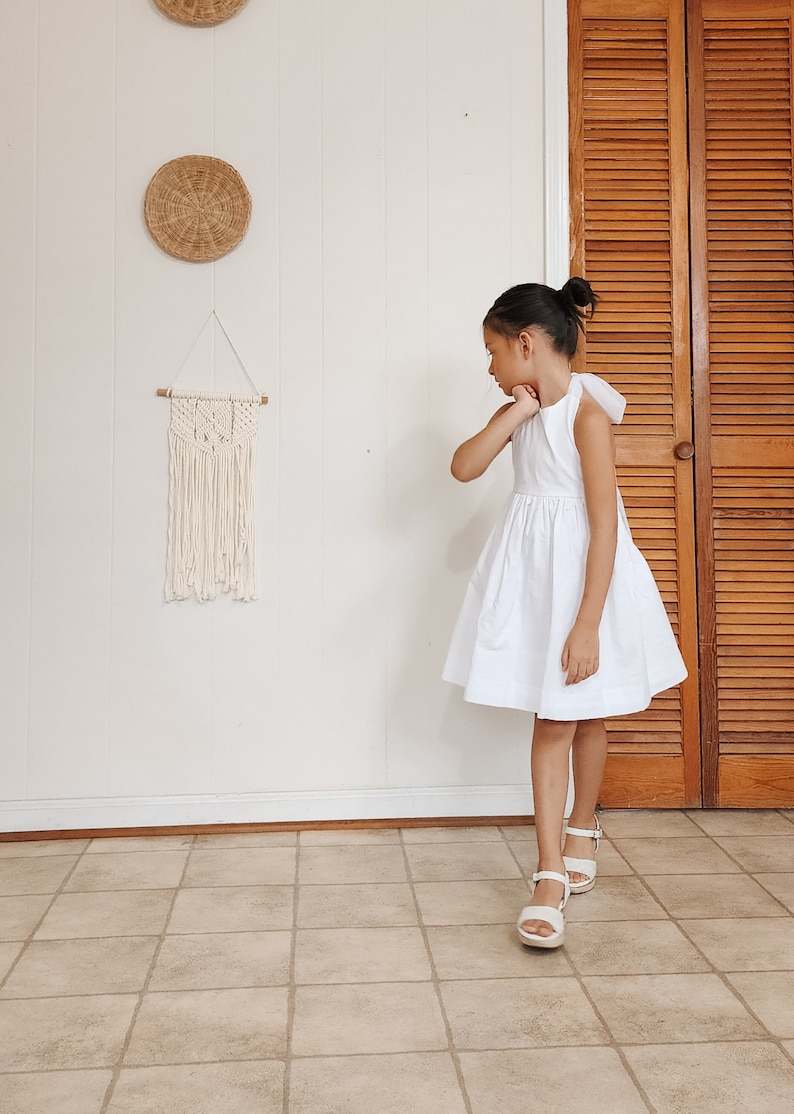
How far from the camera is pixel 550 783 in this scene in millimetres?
1646

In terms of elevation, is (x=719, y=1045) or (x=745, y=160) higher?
(x=745, y=160)

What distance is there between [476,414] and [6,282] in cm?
108

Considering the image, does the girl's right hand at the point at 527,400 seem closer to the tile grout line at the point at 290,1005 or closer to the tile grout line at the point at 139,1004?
the tile grout line at the point at 290,1005

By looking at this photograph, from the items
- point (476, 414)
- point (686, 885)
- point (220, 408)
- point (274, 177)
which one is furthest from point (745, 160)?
point (686, 885)

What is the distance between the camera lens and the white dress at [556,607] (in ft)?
5.32

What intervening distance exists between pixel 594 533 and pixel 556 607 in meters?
0.14

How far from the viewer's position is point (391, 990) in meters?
1.33

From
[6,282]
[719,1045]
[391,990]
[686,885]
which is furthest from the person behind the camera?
[6,282]

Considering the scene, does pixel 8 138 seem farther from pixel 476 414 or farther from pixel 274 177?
pixel 476 414

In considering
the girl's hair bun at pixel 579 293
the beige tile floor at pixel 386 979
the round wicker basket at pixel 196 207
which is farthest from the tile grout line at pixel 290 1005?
the round wicker basket at pixel 196 207

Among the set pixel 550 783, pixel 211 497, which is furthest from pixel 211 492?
pixel 550 783

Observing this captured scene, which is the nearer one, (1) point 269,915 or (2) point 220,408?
(1) point 269,915

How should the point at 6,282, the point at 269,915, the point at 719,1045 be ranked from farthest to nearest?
1. the point at 6,282
2. the point at 269,915
3. the point at 719,1045

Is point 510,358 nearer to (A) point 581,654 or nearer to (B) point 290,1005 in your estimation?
(A) point 581,654
